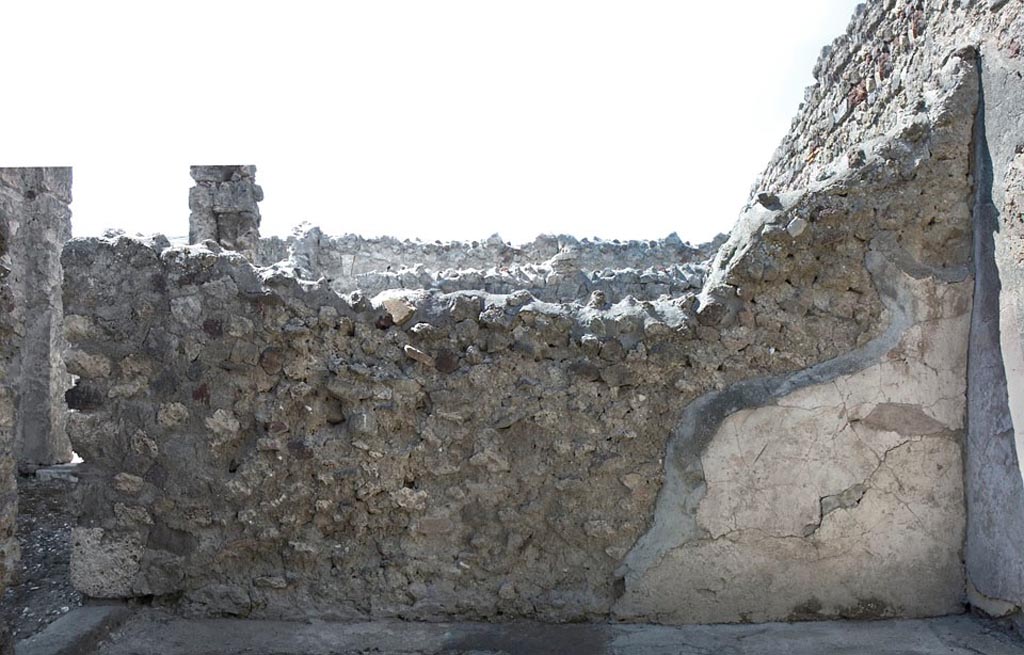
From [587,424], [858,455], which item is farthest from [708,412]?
[858,455]

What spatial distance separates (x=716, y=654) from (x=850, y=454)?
85 cm

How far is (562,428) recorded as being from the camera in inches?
117

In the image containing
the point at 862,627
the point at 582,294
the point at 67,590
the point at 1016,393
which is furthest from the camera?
the point at 582,294

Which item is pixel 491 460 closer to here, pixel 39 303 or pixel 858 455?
pixel 858 455

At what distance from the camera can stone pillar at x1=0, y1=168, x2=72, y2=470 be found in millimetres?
5715

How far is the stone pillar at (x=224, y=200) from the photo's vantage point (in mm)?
6789

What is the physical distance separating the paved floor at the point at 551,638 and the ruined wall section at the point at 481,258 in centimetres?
312

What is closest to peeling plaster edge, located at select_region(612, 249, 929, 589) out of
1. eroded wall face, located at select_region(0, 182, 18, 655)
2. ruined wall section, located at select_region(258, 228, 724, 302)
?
eroded wall face, located at select_region(0, 182, 18, 655)

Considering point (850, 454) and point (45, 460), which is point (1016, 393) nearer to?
point (850, 454)

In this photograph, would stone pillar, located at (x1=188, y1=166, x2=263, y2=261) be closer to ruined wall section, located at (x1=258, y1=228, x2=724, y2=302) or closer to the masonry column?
ruined wall section, located at (x1=258, y1=228, x2=724, y2=302)

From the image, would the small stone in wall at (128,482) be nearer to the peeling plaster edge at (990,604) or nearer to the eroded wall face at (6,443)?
the eroded wall face at (6,443)

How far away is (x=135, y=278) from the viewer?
3.02 meters

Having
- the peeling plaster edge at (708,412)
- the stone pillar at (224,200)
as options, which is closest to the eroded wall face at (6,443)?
the peeling plaster edge at (708,412)

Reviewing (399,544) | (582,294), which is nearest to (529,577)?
(399,544)
